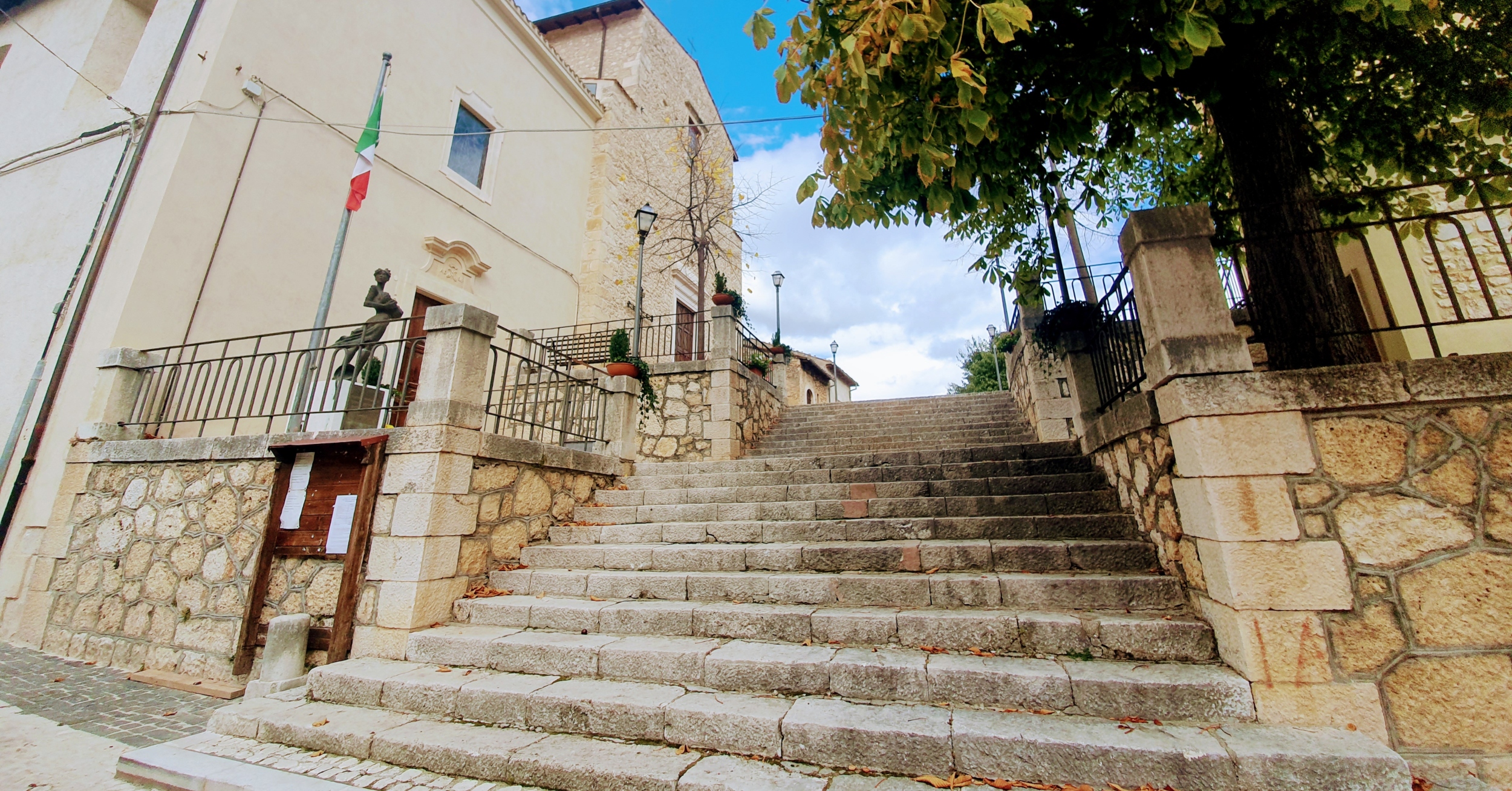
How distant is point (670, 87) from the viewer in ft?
55.7

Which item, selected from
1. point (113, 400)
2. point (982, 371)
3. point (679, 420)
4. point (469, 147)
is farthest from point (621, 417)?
point (982, 371)

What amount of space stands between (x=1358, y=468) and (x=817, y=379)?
915 inches

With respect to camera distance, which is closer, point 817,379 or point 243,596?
point 243,596

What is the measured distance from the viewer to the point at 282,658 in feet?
12.1

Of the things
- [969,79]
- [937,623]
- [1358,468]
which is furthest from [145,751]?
[1358,468]

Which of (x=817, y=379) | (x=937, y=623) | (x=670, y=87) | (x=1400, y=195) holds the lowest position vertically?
(x=937, y=623)

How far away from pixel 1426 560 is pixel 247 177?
10.8m

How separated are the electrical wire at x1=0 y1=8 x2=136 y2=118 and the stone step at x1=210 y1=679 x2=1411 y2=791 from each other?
8531 mm

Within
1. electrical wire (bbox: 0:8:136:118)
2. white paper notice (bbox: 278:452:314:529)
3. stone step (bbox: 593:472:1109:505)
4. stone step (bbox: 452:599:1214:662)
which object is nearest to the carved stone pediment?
electrical wire (bbox: 0:8:136:118)

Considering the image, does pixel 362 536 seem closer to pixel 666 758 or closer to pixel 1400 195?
pixel 666 758

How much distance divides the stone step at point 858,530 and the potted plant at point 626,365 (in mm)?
2338

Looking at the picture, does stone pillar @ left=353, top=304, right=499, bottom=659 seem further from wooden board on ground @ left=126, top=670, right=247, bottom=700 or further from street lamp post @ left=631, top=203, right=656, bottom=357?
street lamp post @ left=631, top=203, right=656, bottom=357

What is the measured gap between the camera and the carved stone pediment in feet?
30.2

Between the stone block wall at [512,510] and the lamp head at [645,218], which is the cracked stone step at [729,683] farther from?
the lamp head at [645,218]
